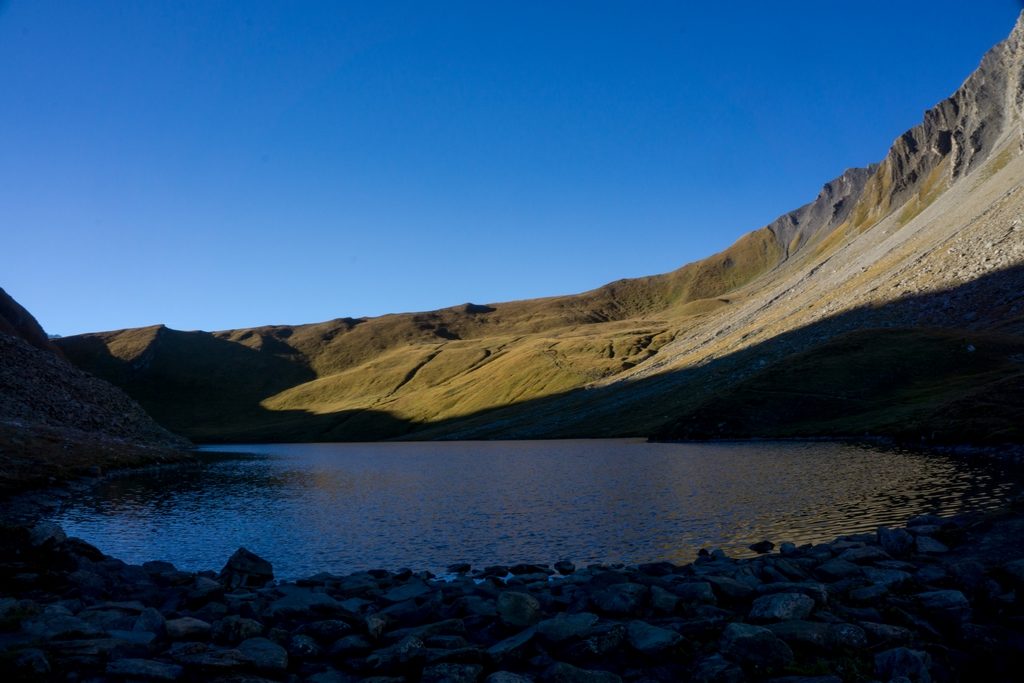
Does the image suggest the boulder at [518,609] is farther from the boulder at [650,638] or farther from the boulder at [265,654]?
the boulder at [265,654]

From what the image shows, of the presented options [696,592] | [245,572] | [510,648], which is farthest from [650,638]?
[245,572]

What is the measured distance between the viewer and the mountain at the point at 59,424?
61062 millimetres

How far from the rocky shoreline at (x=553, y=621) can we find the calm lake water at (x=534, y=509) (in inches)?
279

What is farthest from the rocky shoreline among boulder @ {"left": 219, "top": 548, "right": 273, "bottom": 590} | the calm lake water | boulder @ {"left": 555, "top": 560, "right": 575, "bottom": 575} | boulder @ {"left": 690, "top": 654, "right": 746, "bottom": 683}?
the calm lake water

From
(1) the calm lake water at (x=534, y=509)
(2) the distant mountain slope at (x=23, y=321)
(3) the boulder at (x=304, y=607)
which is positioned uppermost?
(2) the distant mountain slope at (x=23, y=321)

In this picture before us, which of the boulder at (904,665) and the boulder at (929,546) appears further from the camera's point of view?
the boulder at (929,546)

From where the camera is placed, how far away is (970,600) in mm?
21703

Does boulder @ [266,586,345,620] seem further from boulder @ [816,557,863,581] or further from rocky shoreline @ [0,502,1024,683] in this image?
boulder @ [816,557,863,581]

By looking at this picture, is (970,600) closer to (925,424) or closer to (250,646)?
(250,646)

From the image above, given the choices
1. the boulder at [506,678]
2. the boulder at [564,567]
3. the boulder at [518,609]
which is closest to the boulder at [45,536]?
the boulder at [518,609]

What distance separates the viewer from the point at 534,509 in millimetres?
48906

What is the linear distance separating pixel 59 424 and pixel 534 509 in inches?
2895

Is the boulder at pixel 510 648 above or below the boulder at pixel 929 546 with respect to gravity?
above

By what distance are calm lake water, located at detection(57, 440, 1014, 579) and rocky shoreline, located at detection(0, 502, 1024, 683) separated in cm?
708
